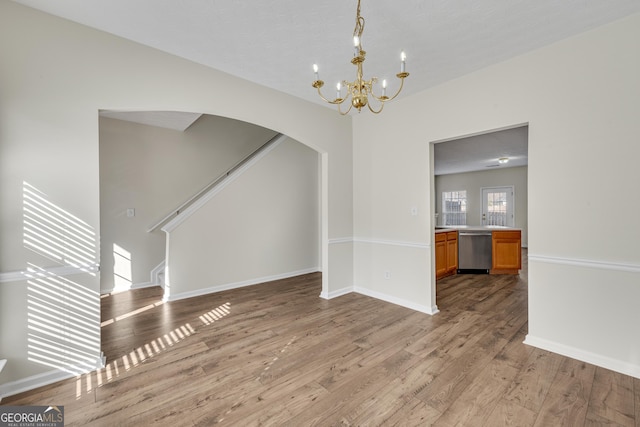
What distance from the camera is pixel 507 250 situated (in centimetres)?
532

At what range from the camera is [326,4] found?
2.00 metres

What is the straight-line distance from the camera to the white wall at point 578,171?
2150mm

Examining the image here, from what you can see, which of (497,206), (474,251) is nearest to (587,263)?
(474,251)

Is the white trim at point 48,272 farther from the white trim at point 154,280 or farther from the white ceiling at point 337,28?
the white trim at point 154,280

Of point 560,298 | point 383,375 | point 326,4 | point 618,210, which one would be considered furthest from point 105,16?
point 560,298

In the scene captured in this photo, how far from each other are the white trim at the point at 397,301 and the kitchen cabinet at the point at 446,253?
1631 millimetres

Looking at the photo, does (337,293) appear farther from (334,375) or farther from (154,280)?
(154,280)

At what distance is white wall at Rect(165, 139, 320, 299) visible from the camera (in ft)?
13.4

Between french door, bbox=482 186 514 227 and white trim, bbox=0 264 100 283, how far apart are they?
10474 millimetres

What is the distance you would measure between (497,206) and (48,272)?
10822mm

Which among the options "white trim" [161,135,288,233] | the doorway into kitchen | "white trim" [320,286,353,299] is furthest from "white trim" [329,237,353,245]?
"white trim" [161,135,288,233]

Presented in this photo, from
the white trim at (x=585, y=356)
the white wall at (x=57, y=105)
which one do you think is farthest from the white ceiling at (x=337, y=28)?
the white trim at (x=585, y=356)

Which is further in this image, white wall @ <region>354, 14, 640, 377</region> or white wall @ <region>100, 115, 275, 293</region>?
white wall @ <region>100, 115, 275, 293</region>

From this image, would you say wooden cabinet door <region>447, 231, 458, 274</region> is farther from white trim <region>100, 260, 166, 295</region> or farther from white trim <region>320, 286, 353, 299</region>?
white trim <region>100, 260, 166, 295</region>
